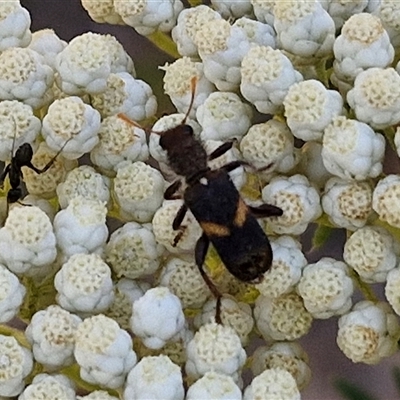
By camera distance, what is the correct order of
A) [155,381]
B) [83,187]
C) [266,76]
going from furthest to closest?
[83,187], [266,76], [155,381]

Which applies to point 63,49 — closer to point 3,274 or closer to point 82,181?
point 82,181

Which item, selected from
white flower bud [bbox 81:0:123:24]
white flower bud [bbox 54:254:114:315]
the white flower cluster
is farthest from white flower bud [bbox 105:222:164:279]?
white flower bud [bbox 81:0:123:24]

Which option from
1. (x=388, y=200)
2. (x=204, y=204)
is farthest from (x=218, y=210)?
→ (x=388, y=200)

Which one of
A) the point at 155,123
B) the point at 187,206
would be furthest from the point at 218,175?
the point at 155,123

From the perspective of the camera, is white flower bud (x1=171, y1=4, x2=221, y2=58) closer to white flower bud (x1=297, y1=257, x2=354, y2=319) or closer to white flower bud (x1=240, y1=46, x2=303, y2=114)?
white flower bud (x1=240, y1=46, x2=303, y2=114)

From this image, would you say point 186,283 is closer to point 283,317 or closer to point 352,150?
point 283,317

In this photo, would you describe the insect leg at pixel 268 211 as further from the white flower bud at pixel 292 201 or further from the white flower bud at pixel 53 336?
the white flower bud at pixel 53 336
